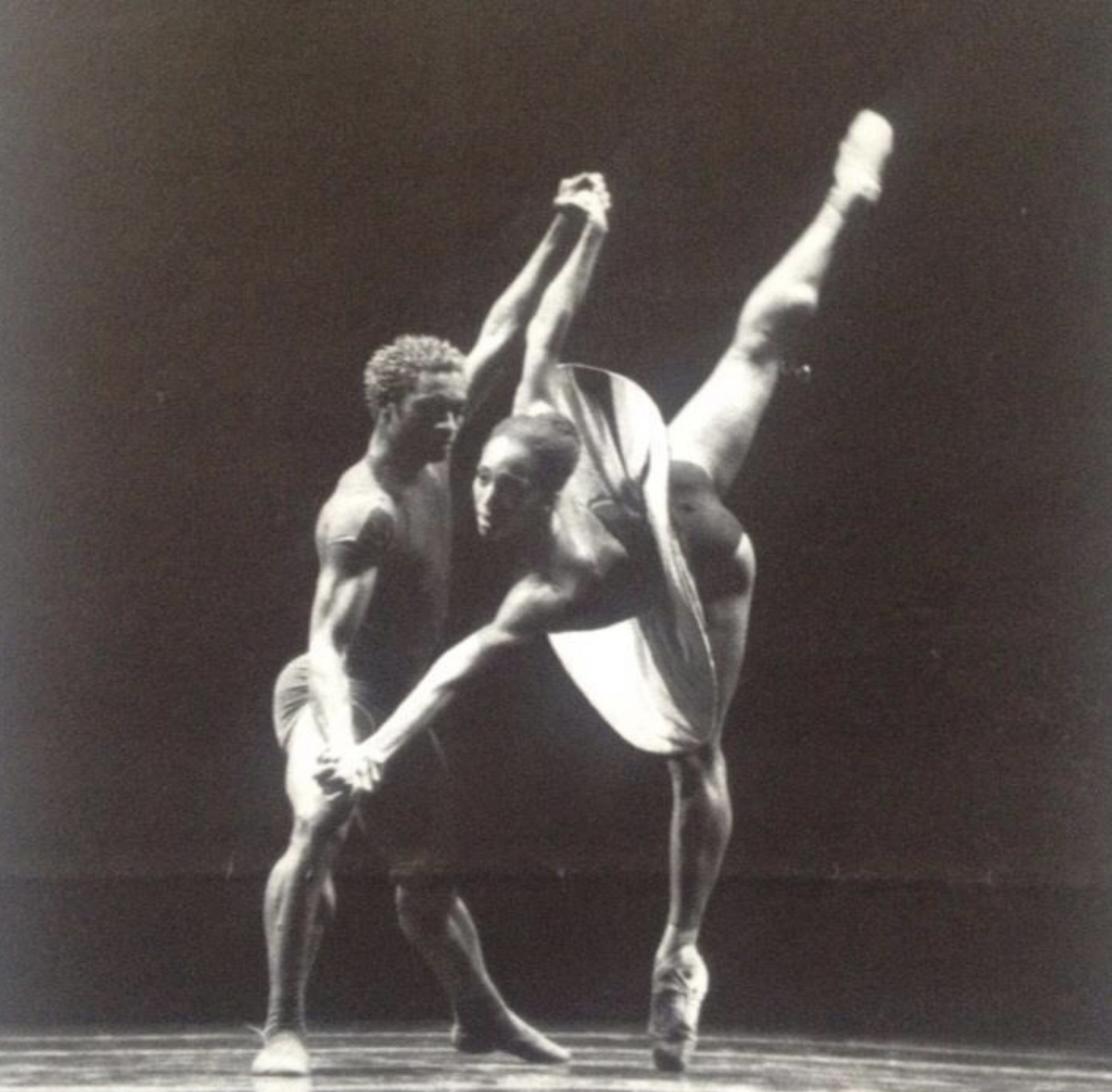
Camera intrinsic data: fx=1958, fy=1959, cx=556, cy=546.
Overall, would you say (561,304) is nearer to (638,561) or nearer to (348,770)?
(638,561)

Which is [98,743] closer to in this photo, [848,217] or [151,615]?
[151,615]

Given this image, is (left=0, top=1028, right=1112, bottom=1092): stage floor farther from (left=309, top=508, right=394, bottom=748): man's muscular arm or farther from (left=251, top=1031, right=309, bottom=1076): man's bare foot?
(left=309, top=508, right=394, bottom=748): man's muscular arm

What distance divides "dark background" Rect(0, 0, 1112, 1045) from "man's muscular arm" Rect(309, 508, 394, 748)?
295mm

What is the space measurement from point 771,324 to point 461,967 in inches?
110

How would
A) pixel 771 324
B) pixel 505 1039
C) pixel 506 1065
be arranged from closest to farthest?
pixel 506 1065 < pixel 505 1039 < pixel 771 324

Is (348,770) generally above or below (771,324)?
below

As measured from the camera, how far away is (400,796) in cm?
746

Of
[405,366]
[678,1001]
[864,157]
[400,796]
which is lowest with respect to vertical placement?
[678,1001]

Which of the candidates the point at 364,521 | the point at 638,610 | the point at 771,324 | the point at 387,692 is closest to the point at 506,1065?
the point at 387,692

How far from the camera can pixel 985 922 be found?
779cm

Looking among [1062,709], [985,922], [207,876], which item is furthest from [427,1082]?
[1062,709]

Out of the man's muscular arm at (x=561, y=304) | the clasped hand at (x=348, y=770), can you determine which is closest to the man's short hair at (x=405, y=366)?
the man's muscular arm at (x=561, y=304)

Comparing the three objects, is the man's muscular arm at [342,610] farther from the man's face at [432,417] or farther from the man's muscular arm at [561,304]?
the man's muscular arm at [561,304]

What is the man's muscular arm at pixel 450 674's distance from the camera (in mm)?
7309
